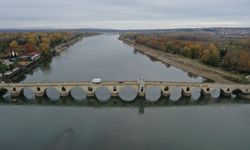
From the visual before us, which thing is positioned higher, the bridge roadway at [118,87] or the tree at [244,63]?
the tree at [244,63]

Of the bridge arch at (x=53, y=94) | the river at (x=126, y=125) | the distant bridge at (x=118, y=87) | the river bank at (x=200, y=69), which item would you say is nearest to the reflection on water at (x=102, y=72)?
the river bank at (x=200, y=69)

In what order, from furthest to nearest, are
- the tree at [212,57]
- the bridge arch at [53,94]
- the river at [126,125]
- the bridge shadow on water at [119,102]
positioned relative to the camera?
the tree at [212,57] < the bridge arch at [53,94] < the bridge shadow on water at [119,102] < the river at [126,125]

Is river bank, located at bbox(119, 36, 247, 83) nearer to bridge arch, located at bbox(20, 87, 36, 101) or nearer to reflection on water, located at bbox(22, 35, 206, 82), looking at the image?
reflection on water, located at bbox(22, 35, 206, 82)

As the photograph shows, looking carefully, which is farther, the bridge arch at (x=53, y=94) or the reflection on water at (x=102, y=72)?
the reflection on water at (x=102, y=72)

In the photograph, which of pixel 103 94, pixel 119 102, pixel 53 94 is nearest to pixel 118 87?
pixel 119 102

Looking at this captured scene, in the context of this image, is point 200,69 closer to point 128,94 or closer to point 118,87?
point 128,94

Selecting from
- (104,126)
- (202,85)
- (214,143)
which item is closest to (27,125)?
(104,126)

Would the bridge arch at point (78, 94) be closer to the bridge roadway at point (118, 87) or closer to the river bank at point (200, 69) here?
the bridge roadway at point (118, 87)

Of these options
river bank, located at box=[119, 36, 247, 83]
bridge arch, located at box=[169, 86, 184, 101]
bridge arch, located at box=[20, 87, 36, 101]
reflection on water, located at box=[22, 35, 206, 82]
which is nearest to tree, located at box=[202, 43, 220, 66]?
river bank, located at box=[119, 36, 247, 83]
